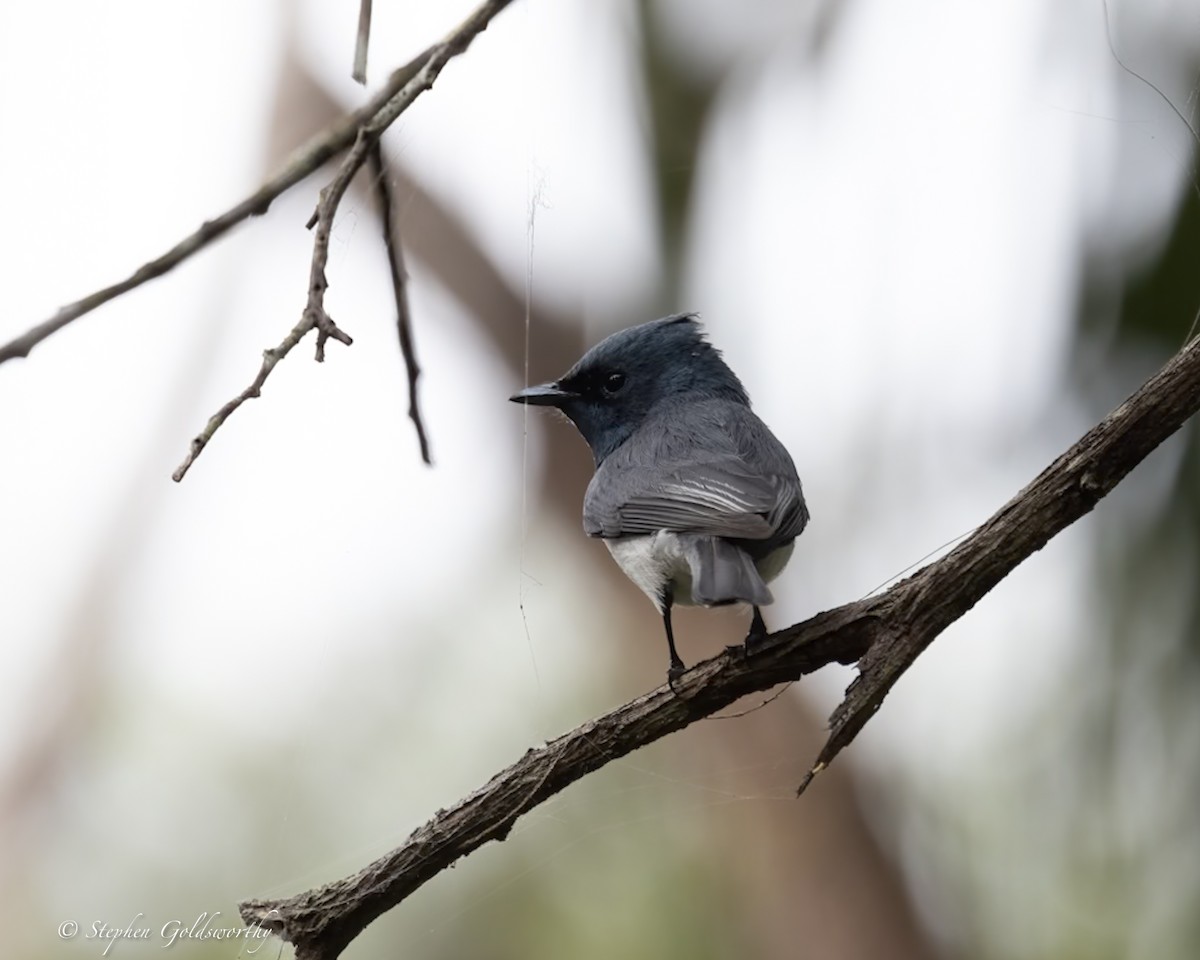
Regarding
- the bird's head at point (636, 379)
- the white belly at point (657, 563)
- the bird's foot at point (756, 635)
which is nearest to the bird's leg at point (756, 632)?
the bird's foot at point (756, 635)

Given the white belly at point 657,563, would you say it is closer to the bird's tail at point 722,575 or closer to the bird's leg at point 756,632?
the bird's tail at point 722,575

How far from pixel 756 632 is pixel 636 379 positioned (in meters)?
0.92

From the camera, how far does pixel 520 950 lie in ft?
15.0

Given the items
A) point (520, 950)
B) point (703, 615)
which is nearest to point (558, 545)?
point (703, 615)

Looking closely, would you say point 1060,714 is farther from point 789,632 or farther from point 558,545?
point 789,632

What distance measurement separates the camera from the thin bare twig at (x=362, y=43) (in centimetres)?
180

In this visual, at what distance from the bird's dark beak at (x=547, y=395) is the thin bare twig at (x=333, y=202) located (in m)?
1.32

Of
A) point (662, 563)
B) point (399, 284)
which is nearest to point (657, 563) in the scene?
point (662, 563)

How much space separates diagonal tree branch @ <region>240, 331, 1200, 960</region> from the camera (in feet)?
7.20

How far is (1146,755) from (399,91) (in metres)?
4.00

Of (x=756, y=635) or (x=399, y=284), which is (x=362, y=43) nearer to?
(x=399, y=284)

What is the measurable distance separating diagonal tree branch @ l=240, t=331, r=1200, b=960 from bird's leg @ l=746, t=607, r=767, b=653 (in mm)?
30

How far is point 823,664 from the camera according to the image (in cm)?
249

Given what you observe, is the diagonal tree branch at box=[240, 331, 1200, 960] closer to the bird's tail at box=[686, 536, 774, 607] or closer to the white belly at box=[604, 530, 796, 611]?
the bird's tail at box=[686, 536, 774, 607]
